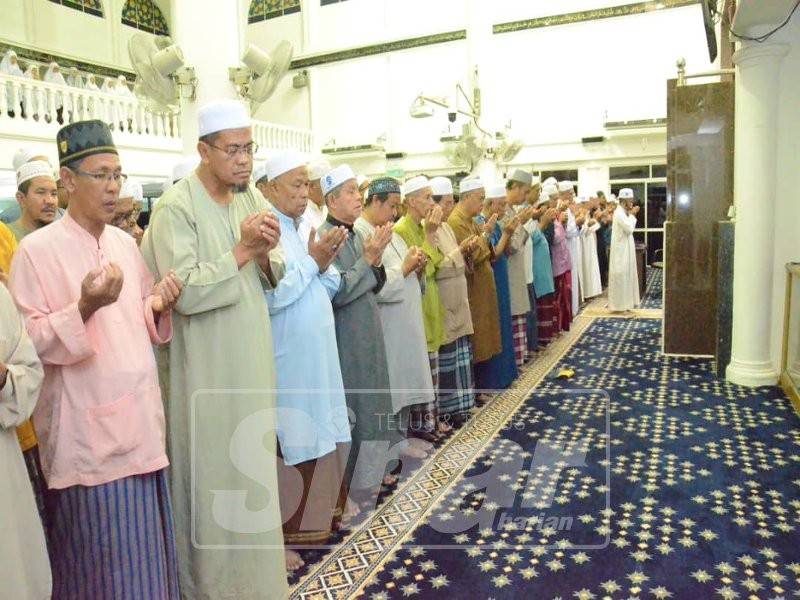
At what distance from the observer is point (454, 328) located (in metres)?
3.72

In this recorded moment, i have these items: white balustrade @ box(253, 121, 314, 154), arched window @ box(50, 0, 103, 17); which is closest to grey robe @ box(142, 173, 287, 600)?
white balustrade @ box(253, 121, 314, 154)

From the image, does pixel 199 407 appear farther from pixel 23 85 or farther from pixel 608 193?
pixel 608 193

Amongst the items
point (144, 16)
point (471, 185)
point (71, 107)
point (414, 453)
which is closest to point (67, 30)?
point (144, 16)

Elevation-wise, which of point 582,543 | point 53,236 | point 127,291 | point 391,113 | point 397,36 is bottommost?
point 582,543

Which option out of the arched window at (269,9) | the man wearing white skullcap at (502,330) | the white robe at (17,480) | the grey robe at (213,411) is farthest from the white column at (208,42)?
the arched window at (269,9)

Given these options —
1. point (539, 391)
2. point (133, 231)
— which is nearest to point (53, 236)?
point (133, 231)

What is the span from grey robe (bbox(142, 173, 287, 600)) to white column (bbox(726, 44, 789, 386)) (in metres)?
3.85

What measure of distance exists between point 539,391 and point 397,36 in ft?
36.1

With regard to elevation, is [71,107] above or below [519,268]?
above

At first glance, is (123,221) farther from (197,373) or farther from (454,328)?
(454,328)

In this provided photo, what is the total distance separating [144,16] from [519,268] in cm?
1248

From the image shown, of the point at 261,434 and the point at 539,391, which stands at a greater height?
the point at 261,434

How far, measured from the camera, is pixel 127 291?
5.70ft

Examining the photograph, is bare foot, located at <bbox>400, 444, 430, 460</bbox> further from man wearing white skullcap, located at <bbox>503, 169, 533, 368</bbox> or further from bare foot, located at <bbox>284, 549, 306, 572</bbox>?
man wearing white skullcap, located at <bbox>503, 169, 533, 368</bbox>
